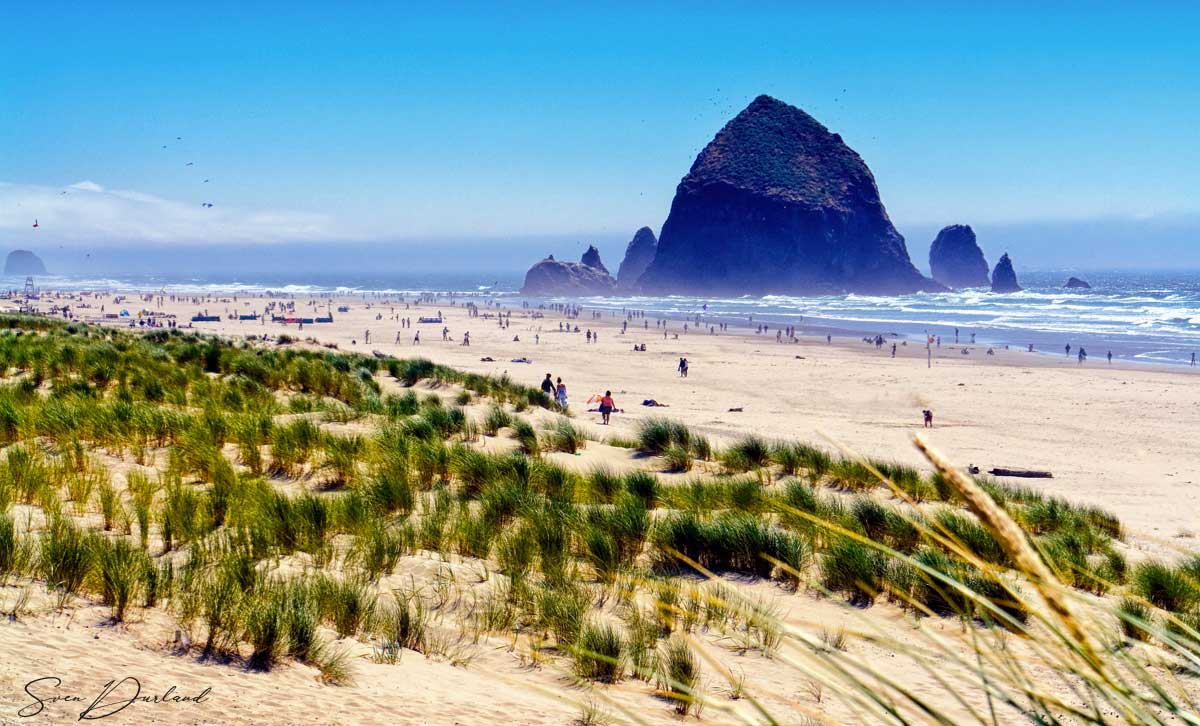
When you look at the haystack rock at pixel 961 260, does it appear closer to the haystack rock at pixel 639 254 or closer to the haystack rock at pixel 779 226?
the haystack rock at pixel 779 226

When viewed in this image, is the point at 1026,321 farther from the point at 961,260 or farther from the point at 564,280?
the point at 961,260

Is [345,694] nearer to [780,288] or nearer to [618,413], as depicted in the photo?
[618,413]

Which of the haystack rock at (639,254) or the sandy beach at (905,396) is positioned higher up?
the haystack rock at (639,254)

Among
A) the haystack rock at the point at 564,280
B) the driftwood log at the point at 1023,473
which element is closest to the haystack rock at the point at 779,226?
the haystack rock at the point at 564,280

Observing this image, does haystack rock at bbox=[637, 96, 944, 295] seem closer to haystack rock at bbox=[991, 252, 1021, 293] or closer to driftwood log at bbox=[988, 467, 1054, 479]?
haystack rock at bbox=[991, 252, 1021, 293]

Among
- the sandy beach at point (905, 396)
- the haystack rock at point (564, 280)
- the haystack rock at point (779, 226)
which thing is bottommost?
the sandy beach at point (905, 396)
